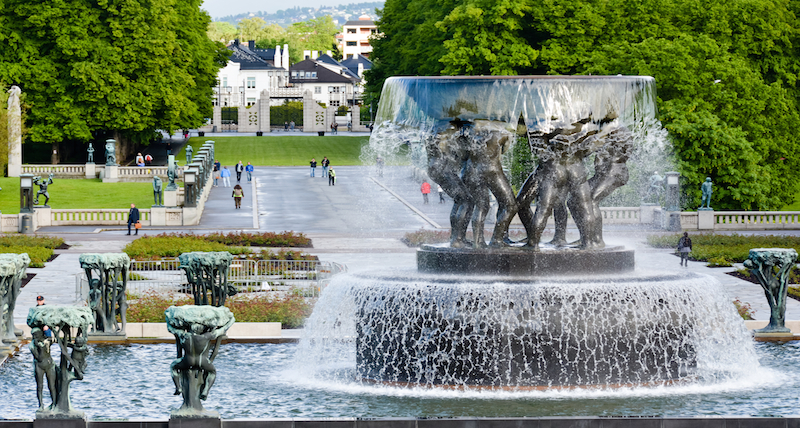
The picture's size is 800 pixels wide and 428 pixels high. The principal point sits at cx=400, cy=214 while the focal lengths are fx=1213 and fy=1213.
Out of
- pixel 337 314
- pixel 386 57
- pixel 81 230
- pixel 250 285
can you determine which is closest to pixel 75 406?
pixel 337 314

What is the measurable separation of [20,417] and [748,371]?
11549mm

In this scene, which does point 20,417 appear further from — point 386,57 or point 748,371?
point 386,57

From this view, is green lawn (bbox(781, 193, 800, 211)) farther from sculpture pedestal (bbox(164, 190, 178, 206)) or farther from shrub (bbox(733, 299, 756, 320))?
shrub (bbox(733, 299, 756, 320))

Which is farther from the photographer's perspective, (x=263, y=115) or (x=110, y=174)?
(x=263, y=115)

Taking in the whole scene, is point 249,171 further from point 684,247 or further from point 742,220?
point 684,247

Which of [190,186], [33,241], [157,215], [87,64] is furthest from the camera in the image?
[87,64]

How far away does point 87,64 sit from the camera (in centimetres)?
7262

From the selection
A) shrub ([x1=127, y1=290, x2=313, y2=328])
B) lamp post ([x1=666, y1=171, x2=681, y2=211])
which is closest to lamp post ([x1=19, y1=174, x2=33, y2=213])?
shrub ([x1=127, y1=290, x2=313, y2=328])

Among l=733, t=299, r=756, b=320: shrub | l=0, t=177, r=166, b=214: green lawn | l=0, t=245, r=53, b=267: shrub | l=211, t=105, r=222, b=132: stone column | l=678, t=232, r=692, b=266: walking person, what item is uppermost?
l=211, t=105, r=222, b=132: stone column

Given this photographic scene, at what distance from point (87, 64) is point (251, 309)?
51232 mm

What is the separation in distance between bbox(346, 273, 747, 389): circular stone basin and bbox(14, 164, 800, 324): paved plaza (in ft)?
15.3

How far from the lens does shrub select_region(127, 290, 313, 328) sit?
80.7 feet

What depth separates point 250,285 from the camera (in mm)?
32375

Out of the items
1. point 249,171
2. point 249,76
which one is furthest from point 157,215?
point 249,76
